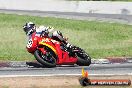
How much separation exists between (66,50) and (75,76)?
64.0 inches

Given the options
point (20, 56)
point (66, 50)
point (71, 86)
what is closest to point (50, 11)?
point (20, 56)

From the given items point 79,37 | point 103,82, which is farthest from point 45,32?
point 79,37

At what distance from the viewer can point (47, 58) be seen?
15297 mm

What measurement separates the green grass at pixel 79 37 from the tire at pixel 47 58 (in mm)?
2500

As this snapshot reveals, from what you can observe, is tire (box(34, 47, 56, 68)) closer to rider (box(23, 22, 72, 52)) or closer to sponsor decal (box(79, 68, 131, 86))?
rider (box(23, 22, 72, 52))

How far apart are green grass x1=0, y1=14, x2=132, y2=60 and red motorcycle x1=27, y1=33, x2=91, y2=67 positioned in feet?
8.26

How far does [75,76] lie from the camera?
14.3 m

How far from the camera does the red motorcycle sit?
596 inches

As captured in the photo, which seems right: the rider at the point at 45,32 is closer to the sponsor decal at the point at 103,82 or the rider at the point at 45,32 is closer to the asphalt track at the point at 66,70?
the asphalt track at the point at 66,70

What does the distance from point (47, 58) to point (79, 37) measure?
31.1 feet

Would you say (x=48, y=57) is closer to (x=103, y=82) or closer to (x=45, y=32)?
(x=45, y=32)

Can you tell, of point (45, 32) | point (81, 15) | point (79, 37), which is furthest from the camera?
point (81, 15)

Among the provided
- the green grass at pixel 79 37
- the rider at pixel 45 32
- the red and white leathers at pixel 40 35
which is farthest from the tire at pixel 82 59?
the green grass at pixel 79 37

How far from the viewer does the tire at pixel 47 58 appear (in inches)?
594
